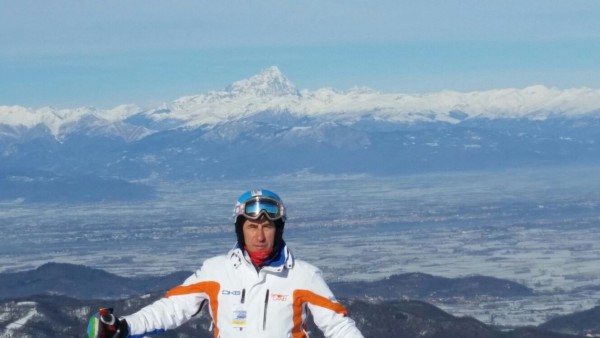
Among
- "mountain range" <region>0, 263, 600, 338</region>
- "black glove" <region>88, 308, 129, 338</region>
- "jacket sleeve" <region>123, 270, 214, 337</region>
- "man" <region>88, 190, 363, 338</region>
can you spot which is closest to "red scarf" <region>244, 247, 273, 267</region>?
"man" <region>88, 190, 363, 338</region>

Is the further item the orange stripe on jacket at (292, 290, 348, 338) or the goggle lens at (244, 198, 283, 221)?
the orange stripe on jacket at (292, 290, 348, 338)

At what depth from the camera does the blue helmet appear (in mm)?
7078

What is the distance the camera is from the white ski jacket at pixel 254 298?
7211 mm

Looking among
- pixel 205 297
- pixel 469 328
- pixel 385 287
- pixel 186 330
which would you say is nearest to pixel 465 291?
pixel 385 287

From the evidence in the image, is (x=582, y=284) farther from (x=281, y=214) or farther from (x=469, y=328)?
(x=281, y=214)

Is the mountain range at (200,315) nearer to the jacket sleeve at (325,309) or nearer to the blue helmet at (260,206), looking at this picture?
the jacket sleeve at (325,309)

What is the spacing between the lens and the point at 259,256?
718cm

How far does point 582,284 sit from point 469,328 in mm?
88651

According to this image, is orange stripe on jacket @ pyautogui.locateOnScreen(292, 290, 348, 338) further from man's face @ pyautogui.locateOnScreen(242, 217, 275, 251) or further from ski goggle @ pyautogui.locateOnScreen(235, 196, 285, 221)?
ski goggle @ pyautogui.locateOnScreen(235, 196, 285, 221)

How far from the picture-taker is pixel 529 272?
192125mm

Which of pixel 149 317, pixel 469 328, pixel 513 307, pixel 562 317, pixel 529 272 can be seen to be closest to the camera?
pixel 149 317

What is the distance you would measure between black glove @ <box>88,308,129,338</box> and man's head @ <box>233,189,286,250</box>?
0.94m

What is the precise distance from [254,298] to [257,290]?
5cm

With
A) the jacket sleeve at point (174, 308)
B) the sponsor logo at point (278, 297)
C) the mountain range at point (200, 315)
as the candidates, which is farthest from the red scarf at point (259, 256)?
the mountain range at point (200, 315)
